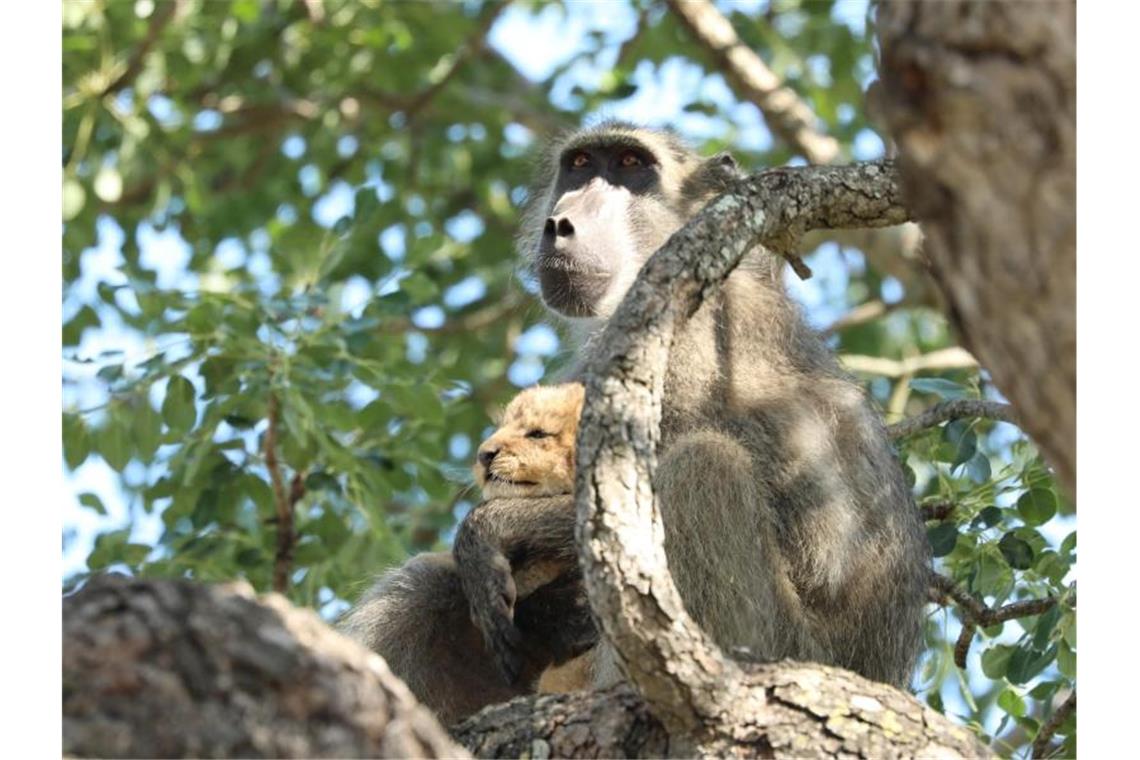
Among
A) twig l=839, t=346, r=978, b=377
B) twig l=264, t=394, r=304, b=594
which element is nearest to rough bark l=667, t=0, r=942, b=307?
twig l=839, t=346, r=978, b=377

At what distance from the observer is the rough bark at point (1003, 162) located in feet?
8.88

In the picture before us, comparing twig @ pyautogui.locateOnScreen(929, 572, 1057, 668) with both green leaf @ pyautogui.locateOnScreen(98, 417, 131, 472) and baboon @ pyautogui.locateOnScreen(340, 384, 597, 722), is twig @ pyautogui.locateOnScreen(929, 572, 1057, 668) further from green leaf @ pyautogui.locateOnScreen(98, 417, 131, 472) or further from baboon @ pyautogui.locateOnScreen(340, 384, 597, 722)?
green leaf @ pyautogui.locateOnScreen(98, 417, 131, 472)

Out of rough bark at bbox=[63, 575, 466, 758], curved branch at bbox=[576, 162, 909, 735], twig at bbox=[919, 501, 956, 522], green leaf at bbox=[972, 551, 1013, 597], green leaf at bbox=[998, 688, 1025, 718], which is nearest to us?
rough bark at bbox=[63, 575, 466, 758]

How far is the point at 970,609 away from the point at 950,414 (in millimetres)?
796

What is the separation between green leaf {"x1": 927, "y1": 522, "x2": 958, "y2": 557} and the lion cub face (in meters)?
1.47

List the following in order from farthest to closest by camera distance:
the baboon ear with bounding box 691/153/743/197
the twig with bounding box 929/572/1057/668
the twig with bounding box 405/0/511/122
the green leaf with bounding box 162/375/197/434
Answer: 1. the twig with bounding box 405/0/511/122
2. the baboon ear with bounding box 691/153/743/197
3. the green leaf with bounding box 162/375/197/434
4. the twig with bounding box 929/572/1057/668

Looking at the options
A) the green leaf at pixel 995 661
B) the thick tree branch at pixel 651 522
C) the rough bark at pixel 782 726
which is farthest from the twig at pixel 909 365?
the rough bark at pixel 782 726

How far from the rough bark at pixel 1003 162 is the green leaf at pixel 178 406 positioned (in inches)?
186

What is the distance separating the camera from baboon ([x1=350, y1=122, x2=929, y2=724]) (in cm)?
574

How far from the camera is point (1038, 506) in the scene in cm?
603

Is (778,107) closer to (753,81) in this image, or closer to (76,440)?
(753,81)

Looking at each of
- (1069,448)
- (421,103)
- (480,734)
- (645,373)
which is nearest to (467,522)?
(480,734)

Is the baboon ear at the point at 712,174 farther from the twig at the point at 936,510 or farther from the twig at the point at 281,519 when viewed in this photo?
the twig at the point at 281,519

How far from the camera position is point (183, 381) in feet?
22.9
